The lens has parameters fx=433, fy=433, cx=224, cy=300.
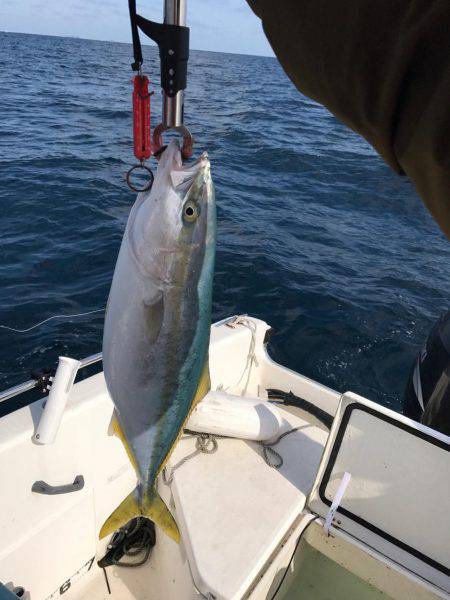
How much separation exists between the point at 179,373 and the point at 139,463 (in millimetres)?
477

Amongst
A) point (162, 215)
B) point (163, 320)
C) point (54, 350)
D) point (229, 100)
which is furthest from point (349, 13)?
point (229, 100)

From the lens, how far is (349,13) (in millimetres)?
698


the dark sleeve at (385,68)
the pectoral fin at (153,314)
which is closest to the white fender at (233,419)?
the pectoral fin at (153,314)

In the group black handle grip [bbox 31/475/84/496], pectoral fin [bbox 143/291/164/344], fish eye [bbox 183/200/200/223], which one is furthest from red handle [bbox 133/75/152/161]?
black handle grip [bbox 31/475/84/496]

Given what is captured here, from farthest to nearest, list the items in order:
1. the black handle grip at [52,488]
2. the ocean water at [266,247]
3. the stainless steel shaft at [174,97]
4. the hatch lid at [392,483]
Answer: the ocean water at [266,247], the black handle grip at [52,488], the hatch lid at [392,483], the stainless steel shaft at [174,97]

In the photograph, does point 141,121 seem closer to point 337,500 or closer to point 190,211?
point 190,211

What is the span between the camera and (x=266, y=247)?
907 centimetres

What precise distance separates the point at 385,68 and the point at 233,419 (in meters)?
3.11

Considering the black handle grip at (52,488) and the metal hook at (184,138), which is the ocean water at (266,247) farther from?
the metal hook at (184,138)

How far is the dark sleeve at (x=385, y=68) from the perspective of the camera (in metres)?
0.64

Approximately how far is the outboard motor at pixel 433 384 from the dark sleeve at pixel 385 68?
304 cm

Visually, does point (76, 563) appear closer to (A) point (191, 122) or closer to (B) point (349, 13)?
(B) point (349, 13)

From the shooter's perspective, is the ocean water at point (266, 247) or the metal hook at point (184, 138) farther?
the ocean water at point (266, 247)

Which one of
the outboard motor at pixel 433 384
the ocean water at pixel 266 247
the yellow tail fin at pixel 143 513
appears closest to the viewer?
the yellow tail fin at pixel 143 513
